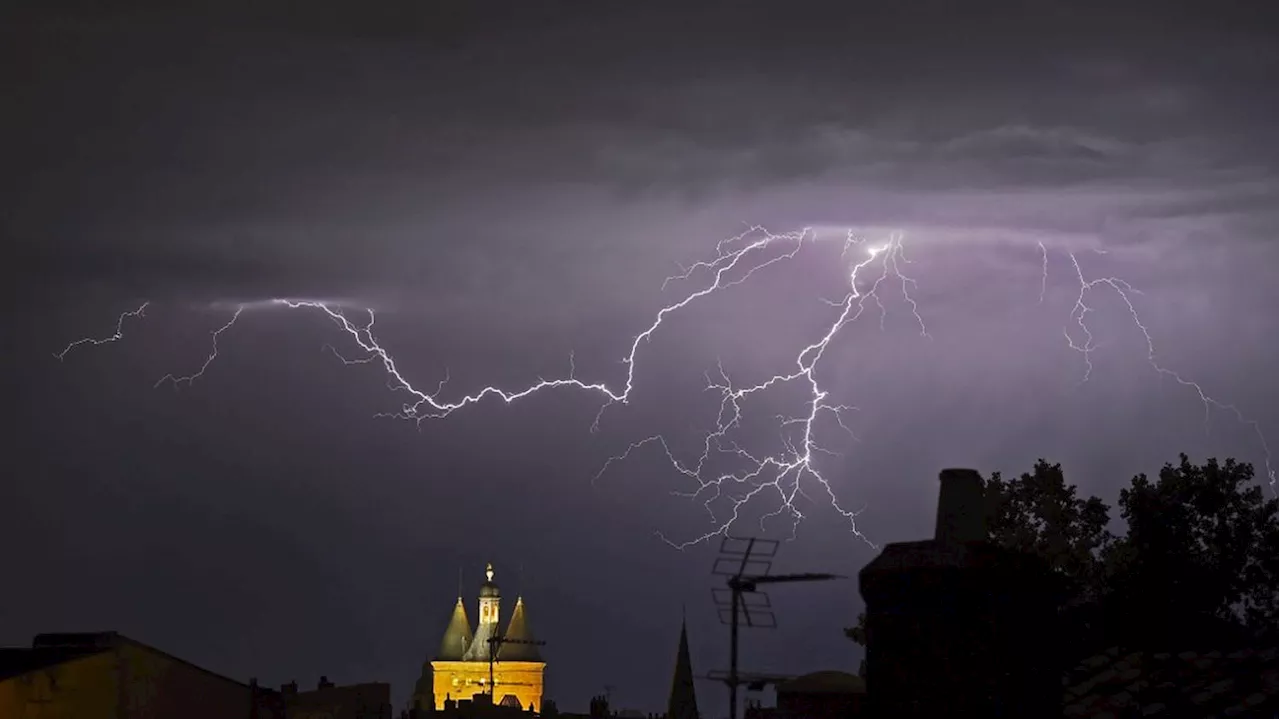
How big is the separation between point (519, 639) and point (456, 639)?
619 centimetres

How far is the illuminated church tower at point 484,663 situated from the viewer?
10469cm

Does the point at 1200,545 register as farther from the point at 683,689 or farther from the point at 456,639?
the point at 456,639

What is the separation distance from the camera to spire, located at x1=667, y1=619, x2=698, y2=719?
7038 cm

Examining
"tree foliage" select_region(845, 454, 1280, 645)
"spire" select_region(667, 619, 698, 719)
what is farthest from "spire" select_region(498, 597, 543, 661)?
"tree foliage" select_region(845, 454, 1280, 645)

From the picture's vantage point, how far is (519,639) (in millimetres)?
104125

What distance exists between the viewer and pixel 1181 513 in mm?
47000

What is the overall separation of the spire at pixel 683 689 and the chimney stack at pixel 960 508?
5232cm

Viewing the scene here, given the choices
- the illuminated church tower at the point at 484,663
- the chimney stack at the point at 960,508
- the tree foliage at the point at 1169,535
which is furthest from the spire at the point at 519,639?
the chimney stack at the point at 960,508

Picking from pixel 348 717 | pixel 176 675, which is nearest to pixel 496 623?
pixel 348 717

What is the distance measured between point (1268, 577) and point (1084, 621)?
32.3 ft

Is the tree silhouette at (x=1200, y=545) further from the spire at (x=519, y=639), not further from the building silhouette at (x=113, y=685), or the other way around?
the spire at (x=519, y=639)

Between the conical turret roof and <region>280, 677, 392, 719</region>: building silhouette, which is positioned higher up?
the conical turret roof

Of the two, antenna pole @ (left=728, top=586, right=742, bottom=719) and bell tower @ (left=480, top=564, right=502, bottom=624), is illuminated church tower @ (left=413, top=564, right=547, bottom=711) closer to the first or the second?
bell tower @ (left=480, top=564, right=502, bottom=624)

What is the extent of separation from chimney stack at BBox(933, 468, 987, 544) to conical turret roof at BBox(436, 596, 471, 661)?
9219cm
